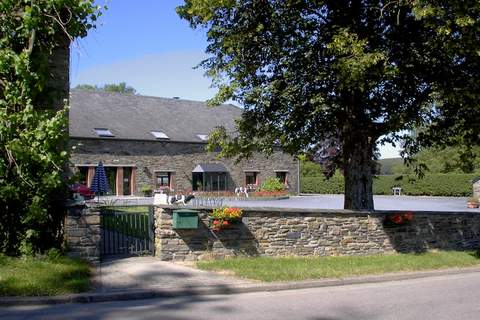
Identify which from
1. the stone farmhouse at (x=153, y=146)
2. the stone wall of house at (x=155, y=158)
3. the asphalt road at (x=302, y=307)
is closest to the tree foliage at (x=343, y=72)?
the asphalt road at (x=302, y=307)

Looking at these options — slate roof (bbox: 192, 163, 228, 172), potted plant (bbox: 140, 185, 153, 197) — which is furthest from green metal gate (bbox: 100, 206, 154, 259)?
slate roof (bbox: 192, 163, 228, 172)

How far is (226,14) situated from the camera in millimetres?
14031

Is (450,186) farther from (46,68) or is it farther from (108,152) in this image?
(46,68)

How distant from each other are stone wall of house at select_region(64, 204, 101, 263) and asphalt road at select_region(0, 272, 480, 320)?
9.04 feet

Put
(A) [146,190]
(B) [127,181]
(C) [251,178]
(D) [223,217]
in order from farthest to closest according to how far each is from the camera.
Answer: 1. (C) [251,178]
2. (A) [146,190]
3. (B) [127,181]
4. (D) [223,217]

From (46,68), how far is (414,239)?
34.6 feet

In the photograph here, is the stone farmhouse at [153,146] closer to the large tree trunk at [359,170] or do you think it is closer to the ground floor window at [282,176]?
the ground floor window at [282,176]

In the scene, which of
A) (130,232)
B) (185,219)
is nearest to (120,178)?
(130,232)

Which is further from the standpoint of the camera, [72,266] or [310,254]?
[310,254]

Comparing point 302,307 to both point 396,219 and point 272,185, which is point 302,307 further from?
point 272,185

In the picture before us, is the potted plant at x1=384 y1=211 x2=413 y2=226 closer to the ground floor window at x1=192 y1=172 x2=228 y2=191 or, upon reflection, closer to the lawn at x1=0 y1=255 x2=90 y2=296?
the lawn at x1=0 y1=255 x2=90 y2=296

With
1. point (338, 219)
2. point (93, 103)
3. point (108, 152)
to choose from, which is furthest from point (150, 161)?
point (338, 219)

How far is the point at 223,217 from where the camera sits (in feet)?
40.4

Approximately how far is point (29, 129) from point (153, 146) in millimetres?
30702
